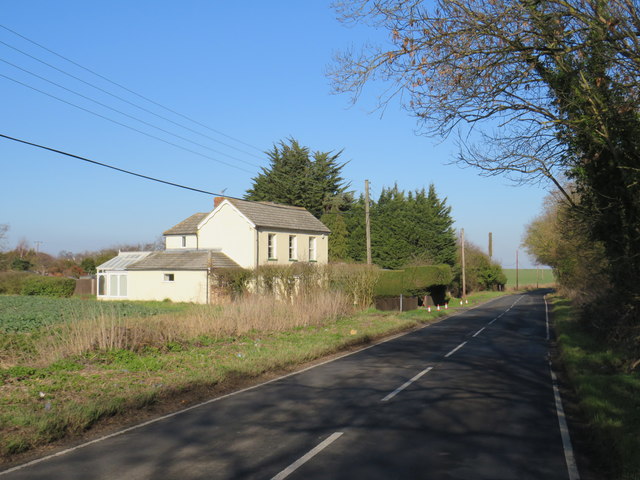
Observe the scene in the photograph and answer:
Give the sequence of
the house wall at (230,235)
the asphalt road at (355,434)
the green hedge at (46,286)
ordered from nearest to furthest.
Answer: the asphalt road at (355,434) → the house wall at (230,235) → the green hedge at (46,286)

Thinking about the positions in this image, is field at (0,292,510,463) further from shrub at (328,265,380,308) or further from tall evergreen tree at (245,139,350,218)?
tall evergreen tree at (245,139,350,218)

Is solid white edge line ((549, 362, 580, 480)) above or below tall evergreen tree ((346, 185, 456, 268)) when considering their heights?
below

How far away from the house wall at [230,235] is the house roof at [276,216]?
541 mm

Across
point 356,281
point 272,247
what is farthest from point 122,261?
point 356,281

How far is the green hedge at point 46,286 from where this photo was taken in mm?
47209

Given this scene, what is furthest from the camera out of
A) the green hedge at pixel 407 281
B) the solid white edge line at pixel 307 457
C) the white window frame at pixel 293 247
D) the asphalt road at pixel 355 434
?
the white window frame at pixel 293 247

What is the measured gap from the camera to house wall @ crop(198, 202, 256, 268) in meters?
39.0

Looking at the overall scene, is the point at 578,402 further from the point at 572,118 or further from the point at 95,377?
the point at 95,377

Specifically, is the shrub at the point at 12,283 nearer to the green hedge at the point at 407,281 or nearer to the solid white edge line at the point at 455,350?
the green hedge at the point at 407,281

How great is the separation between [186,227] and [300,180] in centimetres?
1648

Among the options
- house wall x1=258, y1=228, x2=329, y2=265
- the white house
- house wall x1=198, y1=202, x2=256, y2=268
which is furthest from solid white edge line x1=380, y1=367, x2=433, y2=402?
house wall x1=198, y1=202, x2=256, y2=268

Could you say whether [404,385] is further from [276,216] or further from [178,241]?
[178,241]

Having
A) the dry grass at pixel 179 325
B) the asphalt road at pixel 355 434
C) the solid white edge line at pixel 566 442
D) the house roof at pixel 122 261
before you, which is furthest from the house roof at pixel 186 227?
the solid white edge line at pixel 566 442

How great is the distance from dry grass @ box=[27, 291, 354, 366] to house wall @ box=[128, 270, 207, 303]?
1402cm
